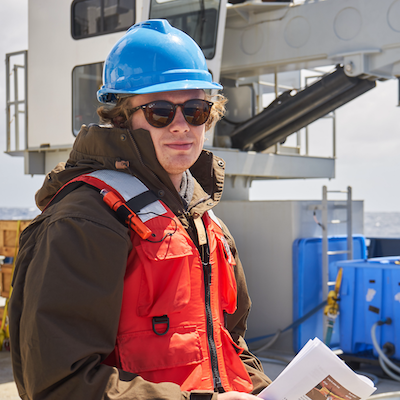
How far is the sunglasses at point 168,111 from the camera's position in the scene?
178 cm

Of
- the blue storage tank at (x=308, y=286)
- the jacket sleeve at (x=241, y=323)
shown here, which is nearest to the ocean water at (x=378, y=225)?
the blue storage tank at (x=308, y=286)

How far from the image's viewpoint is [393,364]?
5520 millimetres

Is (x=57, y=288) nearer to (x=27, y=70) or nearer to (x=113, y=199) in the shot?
(x=113, y=199)

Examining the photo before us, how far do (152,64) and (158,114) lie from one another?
0.18 m

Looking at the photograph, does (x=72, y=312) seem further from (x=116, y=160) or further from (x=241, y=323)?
(x=241, y=323)

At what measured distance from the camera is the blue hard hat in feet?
5.89

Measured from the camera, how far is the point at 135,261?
1.61 metres

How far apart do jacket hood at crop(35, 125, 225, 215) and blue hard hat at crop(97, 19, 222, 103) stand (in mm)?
169

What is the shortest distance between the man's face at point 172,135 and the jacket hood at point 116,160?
5 cm

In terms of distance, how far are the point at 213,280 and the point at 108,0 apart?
6136 millimetres

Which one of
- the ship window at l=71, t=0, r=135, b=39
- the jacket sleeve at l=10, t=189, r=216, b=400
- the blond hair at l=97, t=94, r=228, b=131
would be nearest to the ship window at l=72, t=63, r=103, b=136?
the ship window at l=71, t=0, r=135, b=39

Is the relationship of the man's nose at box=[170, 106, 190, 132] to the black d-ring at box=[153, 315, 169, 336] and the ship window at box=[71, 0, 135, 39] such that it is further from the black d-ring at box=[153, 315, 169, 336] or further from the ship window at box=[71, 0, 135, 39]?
the ship window at box=[71, 0, 135, 39]

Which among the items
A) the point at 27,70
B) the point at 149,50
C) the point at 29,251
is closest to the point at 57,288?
the point at 29,251

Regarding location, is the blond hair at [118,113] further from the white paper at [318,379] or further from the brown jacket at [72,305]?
the white paper at [318,379]
